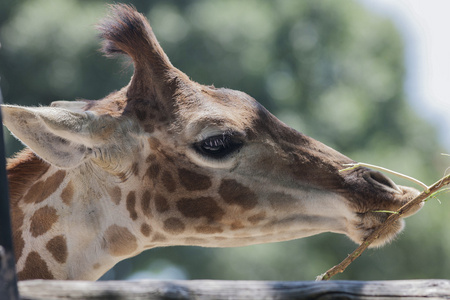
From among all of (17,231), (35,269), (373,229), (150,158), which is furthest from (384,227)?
(17,231)

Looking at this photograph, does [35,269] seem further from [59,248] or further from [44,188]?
[44,188]

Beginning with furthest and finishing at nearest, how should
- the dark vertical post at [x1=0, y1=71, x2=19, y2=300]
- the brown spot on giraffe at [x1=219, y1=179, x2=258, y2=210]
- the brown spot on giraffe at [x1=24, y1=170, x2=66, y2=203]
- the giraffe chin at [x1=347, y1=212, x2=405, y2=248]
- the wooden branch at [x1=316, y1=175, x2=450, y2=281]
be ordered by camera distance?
the brown spot on giraffe at [x1=24, y1=170, x2=66, y2=203] → the brown spot on giraffe at [x1=219, y1=179, x2=258, y2=210] → the giraffe chin at [x1=347, y1=212, x2=405, y2=248] → the wooden branch at [x1=316, y1=175, x2=450, y2=281] → the dark vertical post at [x1=0, y1=71, x2=19, y2=300]

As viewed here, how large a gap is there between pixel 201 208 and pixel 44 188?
1033 mm

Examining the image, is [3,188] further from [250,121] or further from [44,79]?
[44,79]

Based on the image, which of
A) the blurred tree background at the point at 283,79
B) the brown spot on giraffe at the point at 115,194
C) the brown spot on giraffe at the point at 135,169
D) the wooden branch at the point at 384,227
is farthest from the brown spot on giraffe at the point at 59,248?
the blurred tree background at the point at 283,79

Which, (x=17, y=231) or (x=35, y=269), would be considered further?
(x=17, y=231)

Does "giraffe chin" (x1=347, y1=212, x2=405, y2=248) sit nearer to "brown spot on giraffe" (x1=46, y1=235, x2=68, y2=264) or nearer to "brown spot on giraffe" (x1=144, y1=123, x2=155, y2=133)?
"brown spot on giraffe" (x1=144, y1=123, x2=155, y2=133)

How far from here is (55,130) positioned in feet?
11.7

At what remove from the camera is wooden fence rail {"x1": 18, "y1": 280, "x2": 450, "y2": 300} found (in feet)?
7.04

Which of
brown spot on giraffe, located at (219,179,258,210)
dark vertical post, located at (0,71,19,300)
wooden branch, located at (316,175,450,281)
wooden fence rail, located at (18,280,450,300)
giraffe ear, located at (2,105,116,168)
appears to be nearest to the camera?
dark vertical post, located at (0,71,19,300)

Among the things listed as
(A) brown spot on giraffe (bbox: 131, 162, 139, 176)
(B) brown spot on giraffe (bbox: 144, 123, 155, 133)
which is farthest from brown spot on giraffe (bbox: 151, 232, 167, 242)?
(B) brown spot on giraffe (bbox: 144, 123, 155, 133)

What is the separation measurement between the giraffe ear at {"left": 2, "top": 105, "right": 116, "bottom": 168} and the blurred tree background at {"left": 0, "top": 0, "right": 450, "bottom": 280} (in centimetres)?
998

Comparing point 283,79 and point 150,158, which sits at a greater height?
point 283,79

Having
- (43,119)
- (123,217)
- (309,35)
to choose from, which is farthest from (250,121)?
(309,35)
